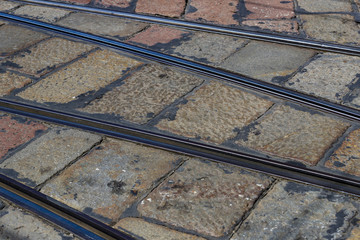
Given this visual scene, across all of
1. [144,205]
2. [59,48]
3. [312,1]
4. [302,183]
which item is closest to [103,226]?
[144,205]

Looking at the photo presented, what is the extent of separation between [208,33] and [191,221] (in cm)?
209

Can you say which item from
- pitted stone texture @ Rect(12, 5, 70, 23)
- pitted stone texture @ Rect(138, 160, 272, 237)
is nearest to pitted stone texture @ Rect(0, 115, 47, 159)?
pitted stone texture @ Rect(138, 160, 272, 237)

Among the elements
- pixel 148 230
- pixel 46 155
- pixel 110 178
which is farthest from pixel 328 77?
pixel 46 155

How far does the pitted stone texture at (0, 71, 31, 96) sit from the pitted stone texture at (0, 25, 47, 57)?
0.37 m

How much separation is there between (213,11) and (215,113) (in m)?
1.61

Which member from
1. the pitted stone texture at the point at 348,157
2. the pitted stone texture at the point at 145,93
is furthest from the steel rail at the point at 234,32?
the pitted stone texture at the point at 348,157

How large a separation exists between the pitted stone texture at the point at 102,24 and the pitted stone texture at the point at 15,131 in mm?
1257

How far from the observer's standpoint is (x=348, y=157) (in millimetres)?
2627

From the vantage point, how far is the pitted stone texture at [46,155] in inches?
103

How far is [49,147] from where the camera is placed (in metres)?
2.80

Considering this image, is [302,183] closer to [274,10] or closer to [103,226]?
[103,226]

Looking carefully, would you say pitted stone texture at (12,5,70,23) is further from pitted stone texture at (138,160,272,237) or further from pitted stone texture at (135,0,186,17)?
pitted stone texture at (138,160,272,237)

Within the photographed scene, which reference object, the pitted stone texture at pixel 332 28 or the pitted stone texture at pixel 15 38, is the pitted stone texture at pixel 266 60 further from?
the pitted stone texture at pixel 15 38

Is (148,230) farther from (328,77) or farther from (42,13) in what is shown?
(42,13)
